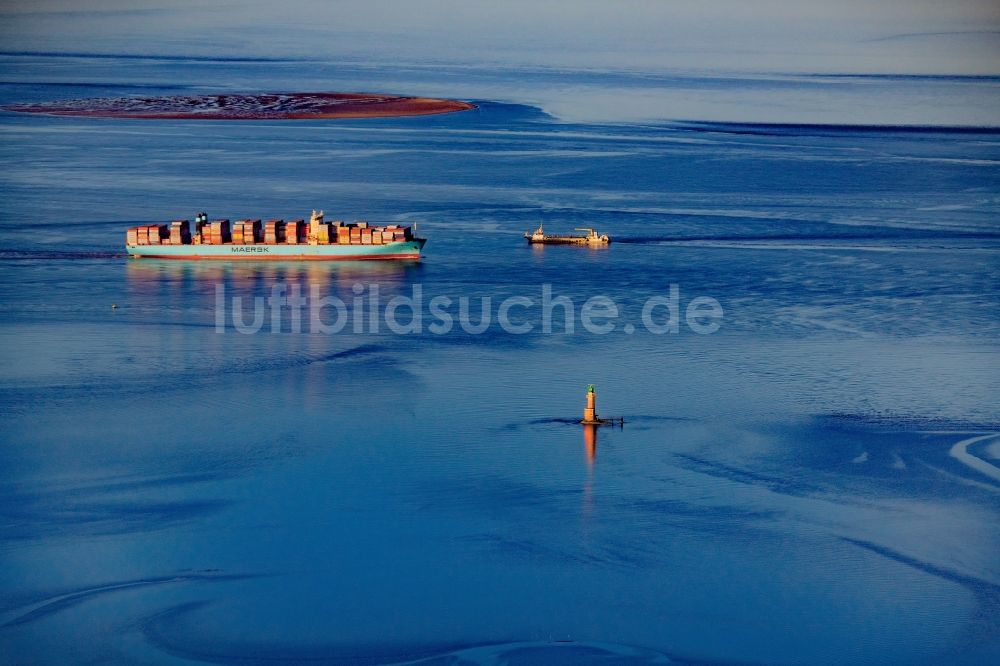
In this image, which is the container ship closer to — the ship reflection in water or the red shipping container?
the red shipping container

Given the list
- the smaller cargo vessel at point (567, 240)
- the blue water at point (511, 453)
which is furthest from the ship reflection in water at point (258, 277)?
the smaller cargo vessel at point (567, 240)

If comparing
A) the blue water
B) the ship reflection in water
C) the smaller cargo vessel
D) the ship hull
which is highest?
the smaller cargo vessel

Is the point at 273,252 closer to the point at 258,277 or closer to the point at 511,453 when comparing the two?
the point at 258,277

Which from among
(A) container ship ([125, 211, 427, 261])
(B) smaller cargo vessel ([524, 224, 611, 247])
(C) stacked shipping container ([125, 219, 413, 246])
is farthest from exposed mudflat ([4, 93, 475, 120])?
(B) smaller cargo vessel ([524, 224, 611, 247])

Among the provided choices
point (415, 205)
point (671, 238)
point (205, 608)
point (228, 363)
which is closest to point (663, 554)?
point (205, 608)

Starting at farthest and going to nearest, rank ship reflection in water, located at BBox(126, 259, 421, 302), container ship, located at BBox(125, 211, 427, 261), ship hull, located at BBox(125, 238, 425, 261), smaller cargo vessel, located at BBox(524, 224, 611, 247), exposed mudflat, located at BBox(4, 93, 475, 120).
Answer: exposed mudflat, located at BBox(4, 93, 475, 120), smaller cargo vessel, located at BBox(524, 224, 611, 247), ship hull, located at BBox(125, 238, 425, 261), container ship, located at BBox(125, 211, 427, 261), ship reflection in water, located at BBox(126, 259, 421, 302)

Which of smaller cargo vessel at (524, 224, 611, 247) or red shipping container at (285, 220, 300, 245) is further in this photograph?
smaller cargo vessel at (524, 224, 611, 247)

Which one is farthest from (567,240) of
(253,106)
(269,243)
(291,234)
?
(253,106)

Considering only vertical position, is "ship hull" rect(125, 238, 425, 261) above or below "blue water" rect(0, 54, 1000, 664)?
above
